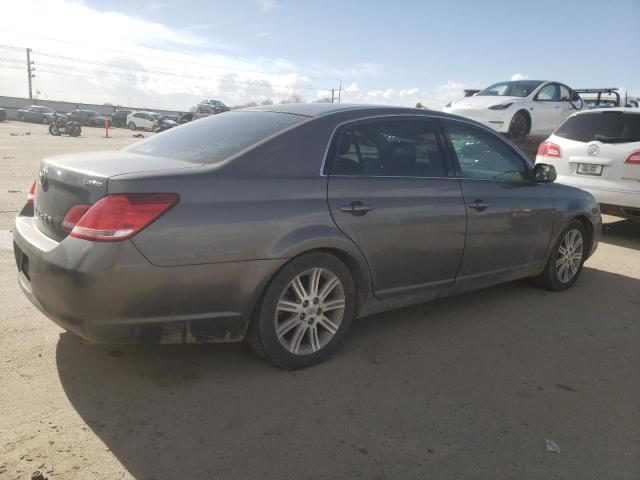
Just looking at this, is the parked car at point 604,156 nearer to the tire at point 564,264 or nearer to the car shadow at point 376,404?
the tire at point 564,264

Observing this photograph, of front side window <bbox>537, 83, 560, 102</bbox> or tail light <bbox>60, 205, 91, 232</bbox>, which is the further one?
front side window <bbox>537, 83, 560, 102</bbox>

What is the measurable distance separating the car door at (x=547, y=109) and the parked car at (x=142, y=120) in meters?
36.7

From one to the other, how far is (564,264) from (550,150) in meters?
3.38

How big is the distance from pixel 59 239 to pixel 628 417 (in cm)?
328

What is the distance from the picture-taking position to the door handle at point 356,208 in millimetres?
3201

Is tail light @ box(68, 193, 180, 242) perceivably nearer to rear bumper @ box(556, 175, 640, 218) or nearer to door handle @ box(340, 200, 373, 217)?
door handle @ box(340, 200, 373, 217)

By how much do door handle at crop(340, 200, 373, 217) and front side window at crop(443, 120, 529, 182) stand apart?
112 cm

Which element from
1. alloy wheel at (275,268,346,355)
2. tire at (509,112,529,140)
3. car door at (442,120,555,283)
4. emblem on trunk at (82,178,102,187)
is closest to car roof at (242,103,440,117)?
car door at (442,120,555,283)

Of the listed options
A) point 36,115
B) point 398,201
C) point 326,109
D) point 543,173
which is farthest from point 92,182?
point 36,115

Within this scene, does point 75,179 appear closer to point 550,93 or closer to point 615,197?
point 615,197

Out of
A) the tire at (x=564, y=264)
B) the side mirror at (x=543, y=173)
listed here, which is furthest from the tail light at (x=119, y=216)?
the tire at (x=564, y=264)

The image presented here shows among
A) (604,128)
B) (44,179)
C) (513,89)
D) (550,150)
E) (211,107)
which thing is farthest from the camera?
(211,107)

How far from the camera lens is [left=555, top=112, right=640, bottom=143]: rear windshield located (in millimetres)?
7145

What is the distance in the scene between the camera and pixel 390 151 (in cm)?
359
